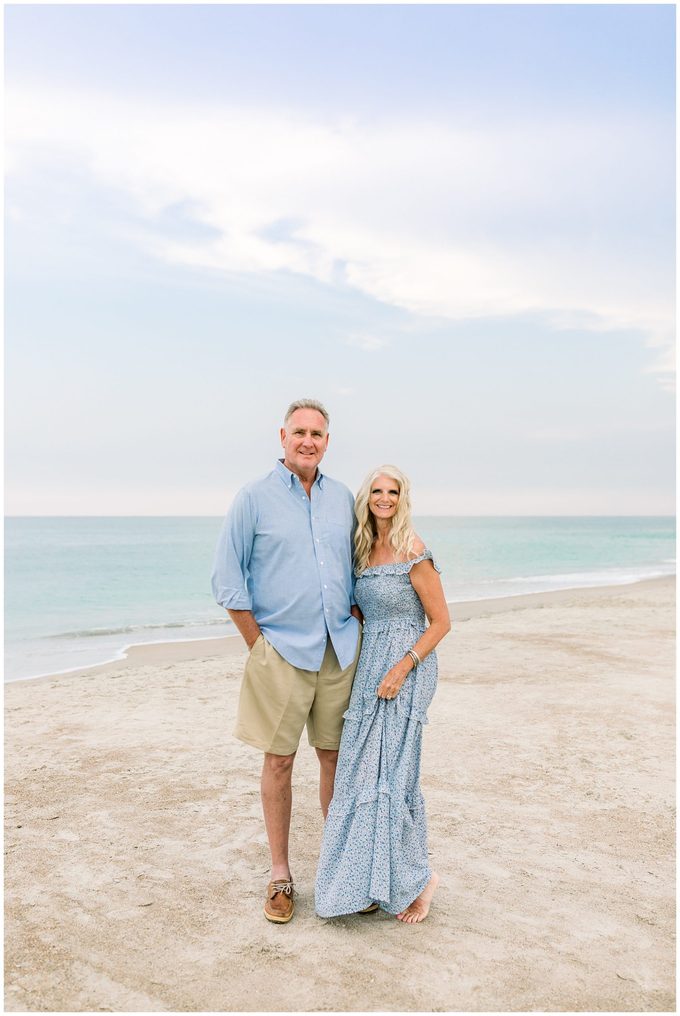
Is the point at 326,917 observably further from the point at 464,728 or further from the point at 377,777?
the point at 464,728

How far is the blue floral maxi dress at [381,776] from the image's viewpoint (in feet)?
10.3

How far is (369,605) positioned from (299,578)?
0.32 meters

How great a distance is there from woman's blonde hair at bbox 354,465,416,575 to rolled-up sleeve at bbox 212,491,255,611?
1.53 ft

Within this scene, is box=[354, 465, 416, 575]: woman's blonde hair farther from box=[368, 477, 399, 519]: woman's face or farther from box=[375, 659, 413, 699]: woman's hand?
box=[375, 659, 413, 699]: woman's hand

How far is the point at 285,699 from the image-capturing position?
327 centimetres

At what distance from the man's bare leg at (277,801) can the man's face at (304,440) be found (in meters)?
1.24

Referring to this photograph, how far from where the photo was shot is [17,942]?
299 centimetres

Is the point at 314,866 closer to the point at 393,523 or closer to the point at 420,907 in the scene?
the point at 420,907

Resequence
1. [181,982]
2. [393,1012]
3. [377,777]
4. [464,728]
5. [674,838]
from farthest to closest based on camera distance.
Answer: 1. [464,728]
2. [674,838]
3. [377,777]
4. [181,982]
5. [393,1012]

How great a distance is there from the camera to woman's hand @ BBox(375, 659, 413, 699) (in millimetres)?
3184

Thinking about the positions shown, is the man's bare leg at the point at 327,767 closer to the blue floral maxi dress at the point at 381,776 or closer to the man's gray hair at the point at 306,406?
the blue floral maxi dress at the point at 381,776

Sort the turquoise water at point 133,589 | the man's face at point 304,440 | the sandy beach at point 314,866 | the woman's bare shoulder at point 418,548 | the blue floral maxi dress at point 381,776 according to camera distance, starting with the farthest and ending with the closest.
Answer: the turquoise water at point 133,589 < the man's face at point 304,440 < the woman's bare shoulder at point 418,548 < the blue floral maxi dress at point 381,776 < the sandy beach at point 314,866

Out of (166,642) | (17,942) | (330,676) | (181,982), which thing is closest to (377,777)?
(330,676)

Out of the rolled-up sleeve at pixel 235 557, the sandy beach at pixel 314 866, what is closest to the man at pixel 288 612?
the rolled-up sleeve at pixel 235 557
